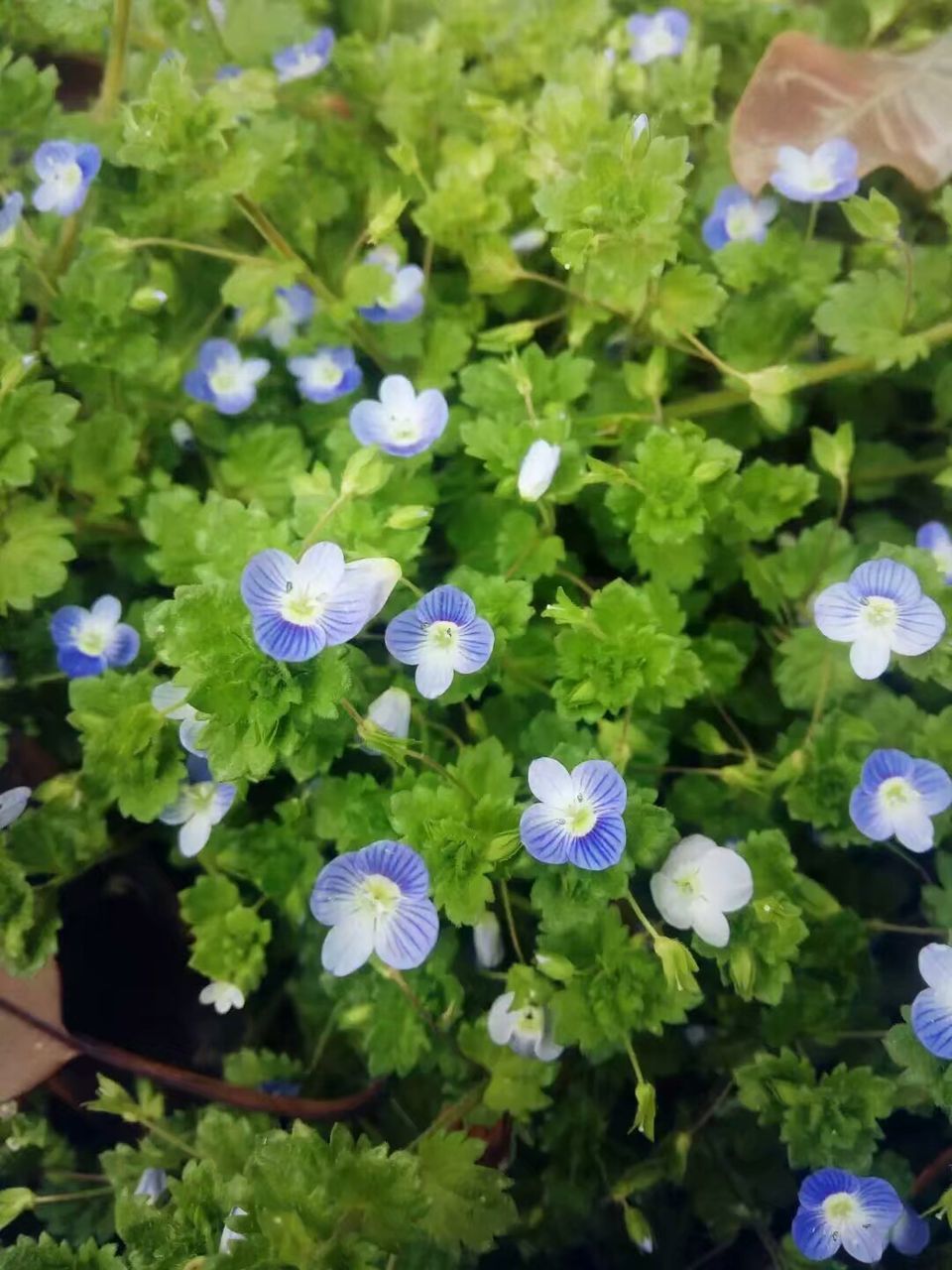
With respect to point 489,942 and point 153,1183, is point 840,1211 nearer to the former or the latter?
point 489,942

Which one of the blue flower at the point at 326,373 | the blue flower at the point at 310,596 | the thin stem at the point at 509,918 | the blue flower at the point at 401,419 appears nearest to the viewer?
the blue flower at the point at 310,596

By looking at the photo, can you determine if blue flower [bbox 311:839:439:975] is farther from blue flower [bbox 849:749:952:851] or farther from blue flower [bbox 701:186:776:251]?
blue flower [bbox 701:186:776:251]

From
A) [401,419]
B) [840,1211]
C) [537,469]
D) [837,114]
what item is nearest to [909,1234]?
[840,1211]

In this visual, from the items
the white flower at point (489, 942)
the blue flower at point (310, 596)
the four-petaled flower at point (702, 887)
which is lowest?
the white flower at point (489, 942)

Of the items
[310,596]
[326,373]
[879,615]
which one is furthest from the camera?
[326,373]

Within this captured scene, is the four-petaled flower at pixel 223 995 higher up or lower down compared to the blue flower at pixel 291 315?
lower down

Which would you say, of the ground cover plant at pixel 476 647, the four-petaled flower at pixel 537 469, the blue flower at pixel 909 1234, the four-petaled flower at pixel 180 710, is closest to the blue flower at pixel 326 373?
the ground cover plant at pixel 476 647

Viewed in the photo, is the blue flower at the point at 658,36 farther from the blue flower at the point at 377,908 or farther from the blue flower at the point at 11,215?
the blue flower at the point at 377,908
